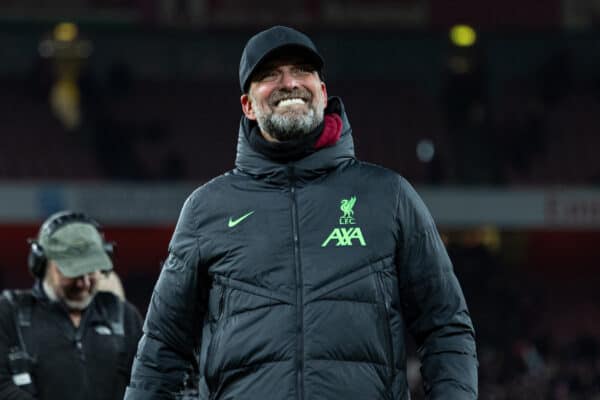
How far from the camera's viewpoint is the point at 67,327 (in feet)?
15.2

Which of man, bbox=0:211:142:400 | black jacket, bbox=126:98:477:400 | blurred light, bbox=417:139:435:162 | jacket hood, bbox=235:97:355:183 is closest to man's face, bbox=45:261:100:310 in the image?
man, bbox=0:211:142:400

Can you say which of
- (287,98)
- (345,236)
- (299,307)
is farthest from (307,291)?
(287,98)

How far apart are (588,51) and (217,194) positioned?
70.5 feet

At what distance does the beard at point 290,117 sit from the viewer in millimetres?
2881

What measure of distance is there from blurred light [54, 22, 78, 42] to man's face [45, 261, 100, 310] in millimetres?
18294

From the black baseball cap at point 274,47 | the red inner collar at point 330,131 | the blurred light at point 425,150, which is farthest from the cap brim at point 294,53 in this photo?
the blurred light at point 425,150

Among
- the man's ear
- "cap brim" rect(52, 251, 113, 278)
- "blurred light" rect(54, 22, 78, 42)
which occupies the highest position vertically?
"blurred light" rect(54, 22, 78, 42)

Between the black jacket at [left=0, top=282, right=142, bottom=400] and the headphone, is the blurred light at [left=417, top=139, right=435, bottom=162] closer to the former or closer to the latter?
the headphone

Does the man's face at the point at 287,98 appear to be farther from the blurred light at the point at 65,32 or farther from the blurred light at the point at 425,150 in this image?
the blurred light at the point at 65,32

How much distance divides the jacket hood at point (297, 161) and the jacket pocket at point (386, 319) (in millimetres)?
266

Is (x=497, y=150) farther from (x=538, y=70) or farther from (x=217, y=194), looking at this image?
(x=217, y=194)

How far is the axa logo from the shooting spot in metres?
2.85

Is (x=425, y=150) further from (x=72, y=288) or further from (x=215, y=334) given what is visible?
(x=215, y=334)

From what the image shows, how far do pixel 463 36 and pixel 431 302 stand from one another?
2087 centimetres
